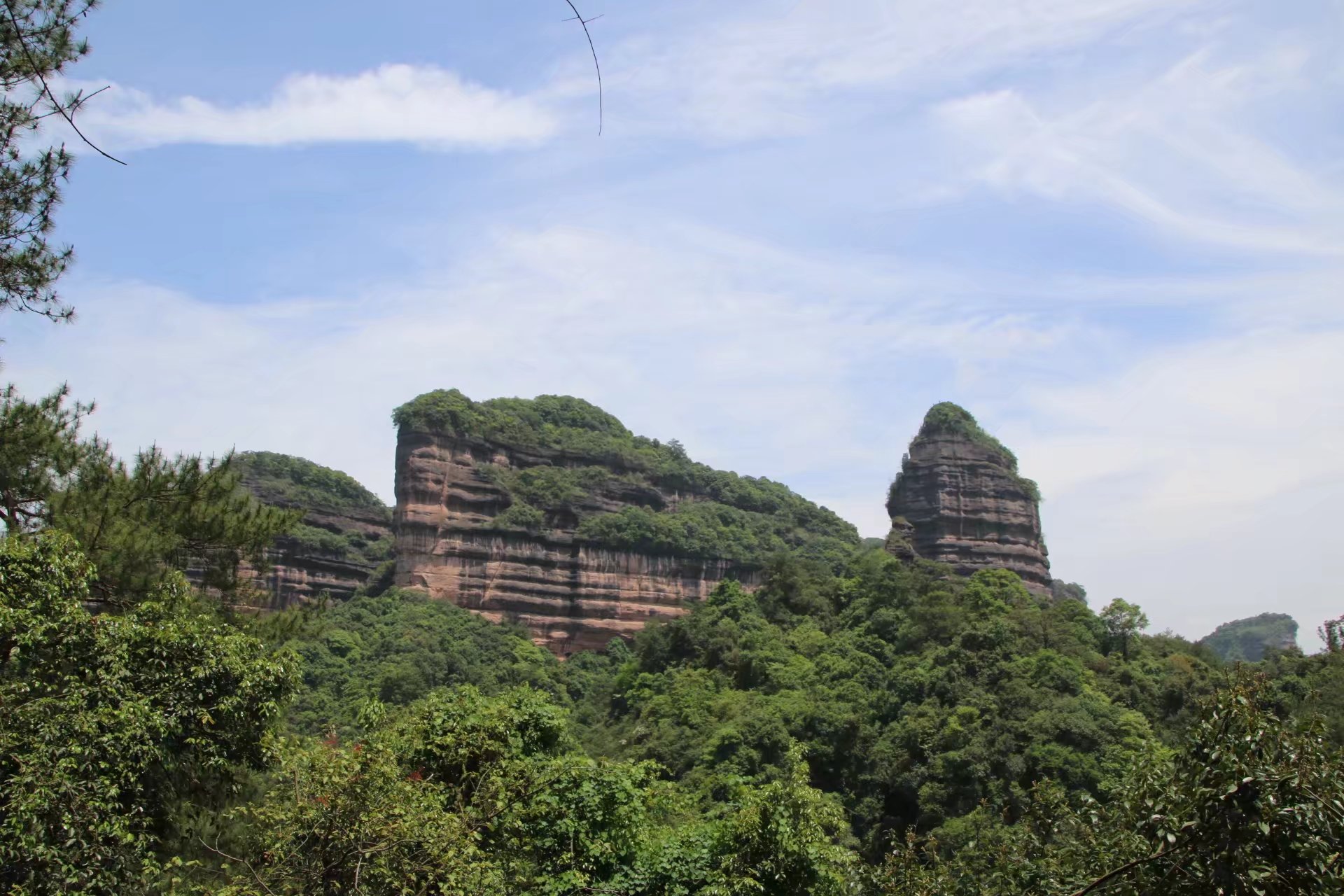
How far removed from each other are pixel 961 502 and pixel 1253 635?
3343 inches

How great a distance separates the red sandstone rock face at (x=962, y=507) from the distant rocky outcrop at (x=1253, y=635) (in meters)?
73.7

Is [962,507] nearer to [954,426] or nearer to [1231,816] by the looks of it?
[954,426]

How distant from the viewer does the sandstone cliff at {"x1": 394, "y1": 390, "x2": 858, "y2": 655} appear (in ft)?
231

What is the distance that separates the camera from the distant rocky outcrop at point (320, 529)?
7156 centimetres

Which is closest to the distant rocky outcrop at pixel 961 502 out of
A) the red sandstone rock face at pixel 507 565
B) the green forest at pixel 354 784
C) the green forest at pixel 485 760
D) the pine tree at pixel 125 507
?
the red sandstone rock face at pixel 507 565

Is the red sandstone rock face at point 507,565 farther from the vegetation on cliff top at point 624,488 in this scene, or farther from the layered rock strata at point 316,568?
the layered rock strata at point 316,568

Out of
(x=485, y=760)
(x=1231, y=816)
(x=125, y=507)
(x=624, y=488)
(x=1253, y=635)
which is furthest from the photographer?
(x=1253, y=635)

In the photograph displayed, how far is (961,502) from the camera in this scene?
75750 mm

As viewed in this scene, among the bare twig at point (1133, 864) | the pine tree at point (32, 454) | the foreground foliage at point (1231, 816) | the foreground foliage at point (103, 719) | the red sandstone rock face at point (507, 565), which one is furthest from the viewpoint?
the red sandstone rock face at point (507, 565)

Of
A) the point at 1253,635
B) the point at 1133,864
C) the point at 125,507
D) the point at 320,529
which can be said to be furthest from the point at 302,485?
the point at 1253,635

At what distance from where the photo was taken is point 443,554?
70.2 meters

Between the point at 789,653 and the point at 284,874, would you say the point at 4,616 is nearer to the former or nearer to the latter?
the point at 284,874

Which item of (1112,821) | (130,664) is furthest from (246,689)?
(1112,821)

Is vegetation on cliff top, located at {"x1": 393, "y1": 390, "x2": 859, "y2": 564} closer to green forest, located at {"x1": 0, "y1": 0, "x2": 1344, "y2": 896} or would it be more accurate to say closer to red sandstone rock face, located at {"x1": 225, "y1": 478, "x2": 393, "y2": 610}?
red sandstone rock face, located at {"x1": 225, "y1": 478, "x2": 393, "y2": 610}
